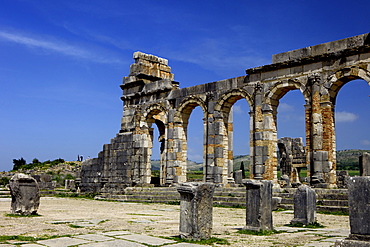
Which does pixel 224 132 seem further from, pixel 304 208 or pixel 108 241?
pixel 108 241

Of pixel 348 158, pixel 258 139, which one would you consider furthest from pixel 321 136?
pixel 348 158

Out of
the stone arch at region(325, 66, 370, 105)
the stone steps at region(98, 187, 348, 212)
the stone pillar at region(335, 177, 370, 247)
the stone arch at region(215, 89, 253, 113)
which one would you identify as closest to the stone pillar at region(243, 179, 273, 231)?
the stone pillar at region(335, 177, 370, 247)

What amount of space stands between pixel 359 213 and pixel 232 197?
448 inches

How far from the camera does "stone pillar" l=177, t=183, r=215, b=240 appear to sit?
6.88 meters

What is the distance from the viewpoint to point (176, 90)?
22047 mm

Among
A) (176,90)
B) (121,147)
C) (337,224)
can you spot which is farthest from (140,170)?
(337,224)

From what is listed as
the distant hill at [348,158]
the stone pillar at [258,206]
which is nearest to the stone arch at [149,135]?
the stone pillar at [258,206]

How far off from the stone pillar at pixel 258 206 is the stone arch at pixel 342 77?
904cm

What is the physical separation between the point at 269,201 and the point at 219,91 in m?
12.0

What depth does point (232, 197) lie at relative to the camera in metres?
16.4

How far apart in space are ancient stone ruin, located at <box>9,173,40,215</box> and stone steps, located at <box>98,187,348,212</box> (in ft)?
25.1

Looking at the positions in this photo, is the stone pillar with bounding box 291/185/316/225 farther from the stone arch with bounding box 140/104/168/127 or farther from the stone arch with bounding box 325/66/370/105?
the stone arch with bounding box 140/104/168/127

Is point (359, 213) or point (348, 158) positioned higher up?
point (348, 158)

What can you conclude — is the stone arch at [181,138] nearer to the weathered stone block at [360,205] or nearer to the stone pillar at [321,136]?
the stone pillar at [321,136]
